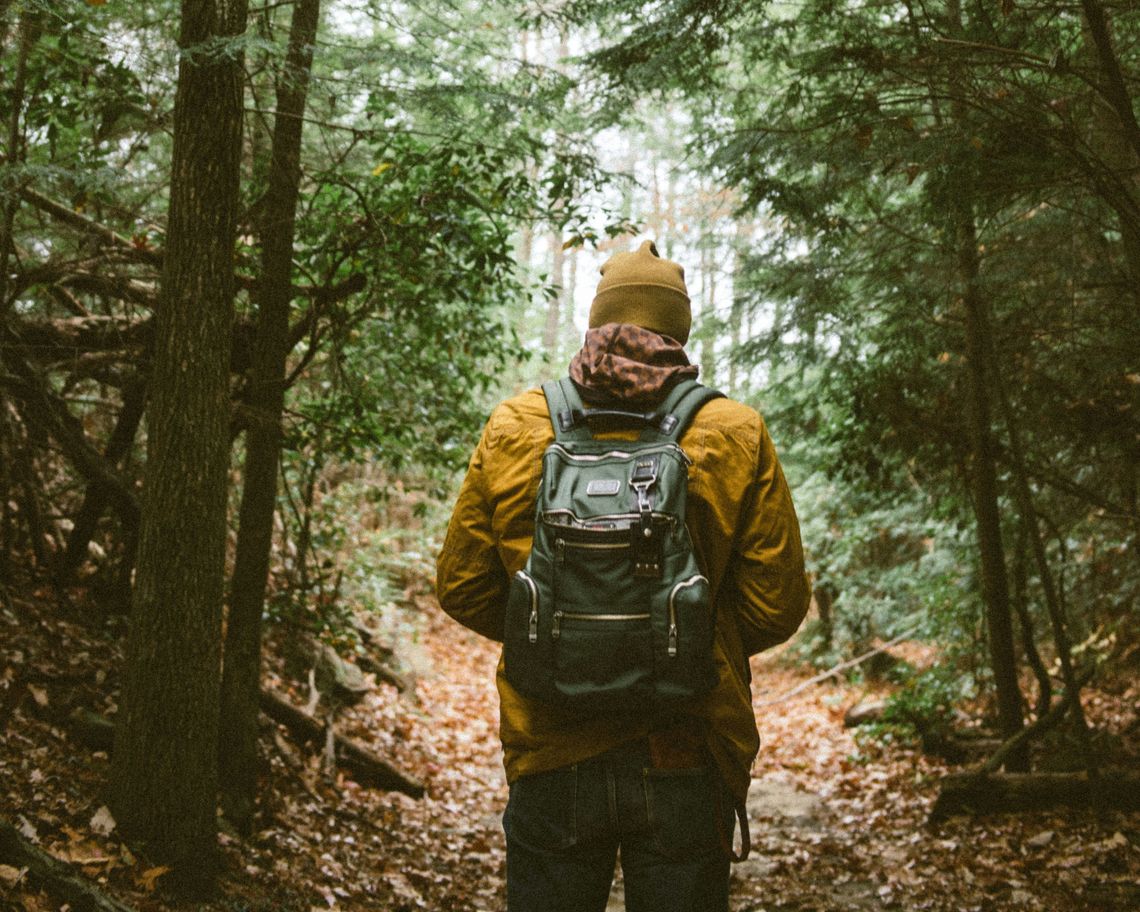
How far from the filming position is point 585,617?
2.23m

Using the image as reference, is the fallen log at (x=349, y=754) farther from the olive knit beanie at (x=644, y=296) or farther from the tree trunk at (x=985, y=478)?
the olive knit beanie at (x=644, y=296)

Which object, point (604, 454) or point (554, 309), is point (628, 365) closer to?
point (604, 454)

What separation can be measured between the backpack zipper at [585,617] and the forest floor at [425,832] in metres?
2.63

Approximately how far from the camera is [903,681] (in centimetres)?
1263

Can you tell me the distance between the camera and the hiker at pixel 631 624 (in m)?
2.21

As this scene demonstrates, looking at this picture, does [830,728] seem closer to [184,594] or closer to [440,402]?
[440,402]

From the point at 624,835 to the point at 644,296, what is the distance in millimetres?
1421

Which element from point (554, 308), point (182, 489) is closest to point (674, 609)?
point (182, 489)

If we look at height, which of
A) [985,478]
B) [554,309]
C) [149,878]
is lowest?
[149,878]

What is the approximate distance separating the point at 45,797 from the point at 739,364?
7326mm

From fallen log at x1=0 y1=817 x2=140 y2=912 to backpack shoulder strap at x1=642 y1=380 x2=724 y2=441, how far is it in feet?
10.0

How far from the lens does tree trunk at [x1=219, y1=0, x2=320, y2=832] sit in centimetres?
639

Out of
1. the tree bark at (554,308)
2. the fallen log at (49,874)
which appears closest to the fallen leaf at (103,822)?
the fallen log at (49,874)

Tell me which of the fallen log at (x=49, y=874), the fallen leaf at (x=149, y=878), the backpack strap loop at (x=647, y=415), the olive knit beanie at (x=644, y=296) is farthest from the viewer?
the fallen leaf at (x=149, y=878)
